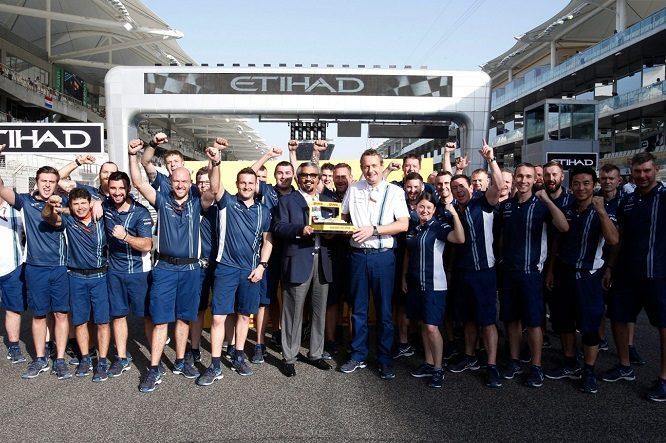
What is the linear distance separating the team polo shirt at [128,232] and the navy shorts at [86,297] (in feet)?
0.70

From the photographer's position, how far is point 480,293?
428 centimetres

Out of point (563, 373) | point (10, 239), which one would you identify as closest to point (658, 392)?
point (563, 373)

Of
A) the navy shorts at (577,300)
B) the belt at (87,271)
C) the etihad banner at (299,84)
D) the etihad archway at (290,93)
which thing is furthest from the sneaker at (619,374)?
the etihad banner at (299,84)

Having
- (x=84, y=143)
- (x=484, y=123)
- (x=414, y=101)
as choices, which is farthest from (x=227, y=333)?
(x=484, y=123)

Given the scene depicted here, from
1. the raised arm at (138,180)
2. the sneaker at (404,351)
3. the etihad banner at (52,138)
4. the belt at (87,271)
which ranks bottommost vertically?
the sneaker at (404,351)

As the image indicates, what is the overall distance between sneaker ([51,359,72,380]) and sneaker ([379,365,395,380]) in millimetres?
2699

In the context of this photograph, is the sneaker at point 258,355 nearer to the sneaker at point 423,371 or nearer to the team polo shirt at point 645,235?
the sneaker at point 423,371

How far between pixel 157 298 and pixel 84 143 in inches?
82.9

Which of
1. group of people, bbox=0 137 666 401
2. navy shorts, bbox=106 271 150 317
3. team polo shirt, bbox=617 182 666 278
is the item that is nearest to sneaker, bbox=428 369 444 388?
group of people, bbox=0 137 666 401

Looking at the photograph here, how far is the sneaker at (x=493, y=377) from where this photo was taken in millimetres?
4113

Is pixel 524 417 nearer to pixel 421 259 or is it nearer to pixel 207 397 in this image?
pixel 421 259

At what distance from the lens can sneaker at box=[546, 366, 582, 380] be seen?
170 inches

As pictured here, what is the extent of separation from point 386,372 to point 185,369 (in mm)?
1759

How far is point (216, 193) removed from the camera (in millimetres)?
4305
